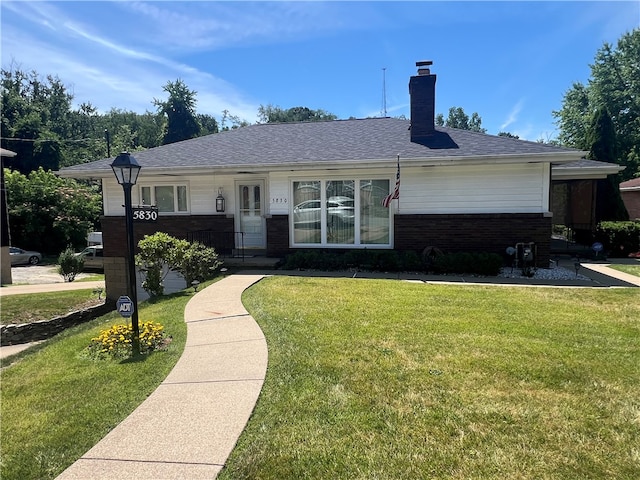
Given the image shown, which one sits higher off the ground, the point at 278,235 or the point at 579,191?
the point at 579,191

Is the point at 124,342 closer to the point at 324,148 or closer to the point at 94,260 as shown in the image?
the point at 324,148

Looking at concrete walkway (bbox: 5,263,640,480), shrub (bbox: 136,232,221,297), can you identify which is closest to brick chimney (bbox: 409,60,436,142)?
shrub (bbox: 136,232,221,297)

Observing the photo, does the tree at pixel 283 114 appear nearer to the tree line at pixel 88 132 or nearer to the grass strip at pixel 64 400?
the tree line at pixel 88 132

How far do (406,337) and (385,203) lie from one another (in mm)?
5808

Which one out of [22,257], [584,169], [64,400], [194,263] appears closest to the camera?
[64,400]

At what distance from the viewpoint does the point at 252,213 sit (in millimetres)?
12492

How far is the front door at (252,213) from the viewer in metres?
12.4

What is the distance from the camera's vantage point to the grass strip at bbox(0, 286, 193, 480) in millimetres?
2957

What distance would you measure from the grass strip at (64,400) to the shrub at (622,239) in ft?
45.4

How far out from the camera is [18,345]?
9219 mm

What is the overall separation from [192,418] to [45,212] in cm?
2722

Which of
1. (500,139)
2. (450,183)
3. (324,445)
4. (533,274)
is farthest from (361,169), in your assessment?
(324,445)

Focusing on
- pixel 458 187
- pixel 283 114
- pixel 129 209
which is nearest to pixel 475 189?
pixel 458 187

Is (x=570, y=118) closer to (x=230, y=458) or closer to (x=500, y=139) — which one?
(x=500, y=139)
